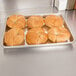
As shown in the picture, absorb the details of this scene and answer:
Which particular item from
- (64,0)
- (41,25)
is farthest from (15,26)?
(64,0)

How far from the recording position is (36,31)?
72 centimetres

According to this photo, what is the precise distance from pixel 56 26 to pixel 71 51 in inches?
6.6

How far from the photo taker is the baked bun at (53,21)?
0.77m

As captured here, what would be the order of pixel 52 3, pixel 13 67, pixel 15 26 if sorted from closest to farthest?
pixel 13 67, pixel 15 26, pixel 52 3

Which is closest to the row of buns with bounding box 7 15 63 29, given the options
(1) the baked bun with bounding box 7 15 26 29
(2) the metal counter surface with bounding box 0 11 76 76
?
(1) the baked bun with bounding box 7 15 26 29

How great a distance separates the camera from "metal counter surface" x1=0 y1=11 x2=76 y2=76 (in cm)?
59

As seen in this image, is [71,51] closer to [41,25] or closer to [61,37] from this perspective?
[61,37]

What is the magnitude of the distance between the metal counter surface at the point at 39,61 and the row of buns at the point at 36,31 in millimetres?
45

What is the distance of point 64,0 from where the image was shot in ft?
2.86

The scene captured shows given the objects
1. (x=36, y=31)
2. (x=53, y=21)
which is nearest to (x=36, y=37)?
(x=36, y=31)

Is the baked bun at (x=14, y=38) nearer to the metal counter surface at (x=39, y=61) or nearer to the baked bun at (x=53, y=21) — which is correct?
the metal counter surface at (x=39, y=61)

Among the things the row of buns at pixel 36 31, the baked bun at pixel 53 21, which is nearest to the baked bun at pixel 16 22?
the row of buns at pixel 36 31

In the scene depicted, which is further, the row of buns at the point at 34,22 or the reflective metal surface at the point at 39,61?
the row of buns at the point at 34,22

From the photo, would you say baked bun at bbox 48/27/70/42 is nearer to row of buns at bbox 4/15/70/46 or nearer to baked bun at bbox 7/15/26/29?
row of buns at bbox 4/15/70/46
